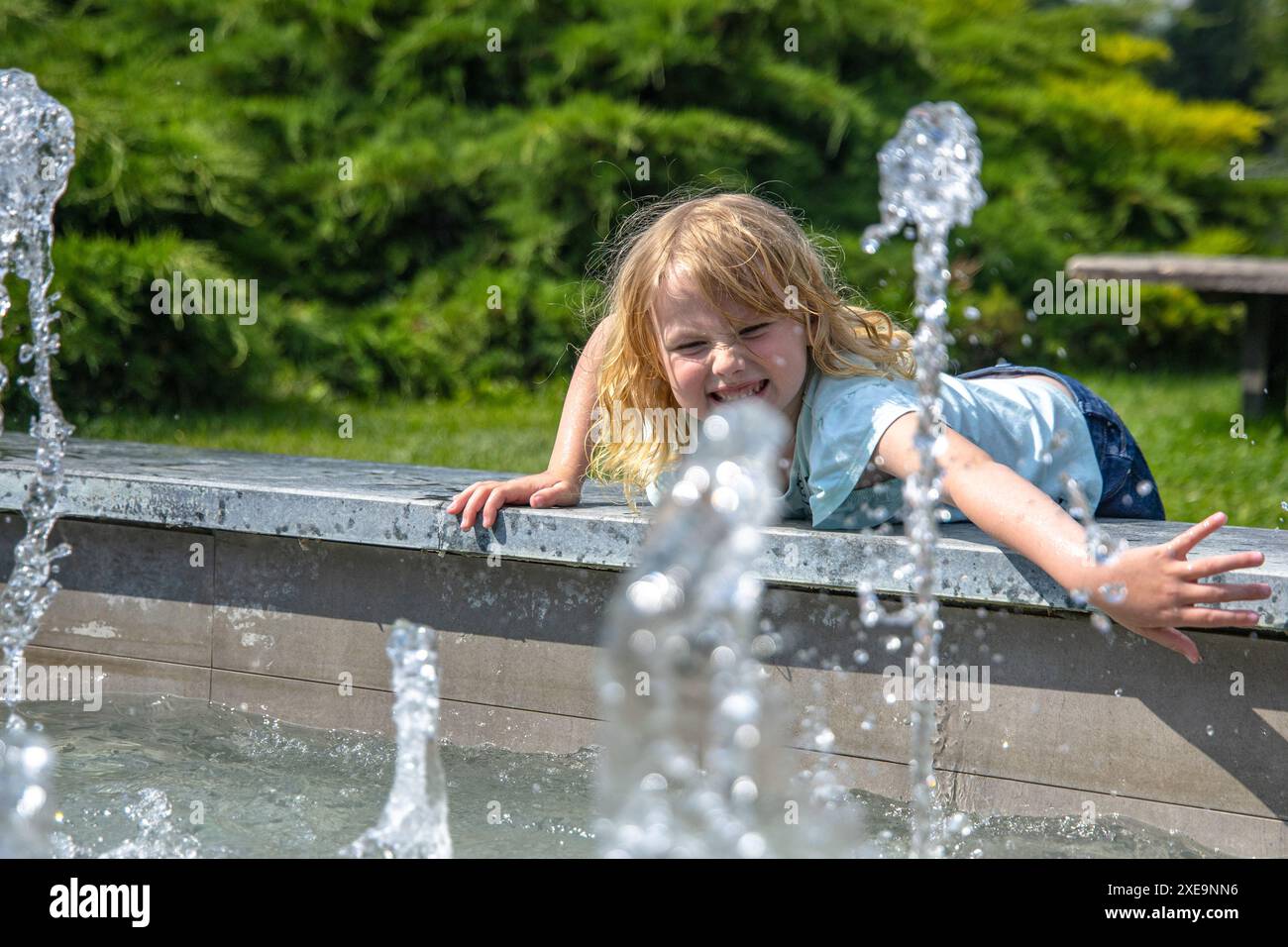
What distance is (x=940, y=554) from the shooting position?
2053 millimetres

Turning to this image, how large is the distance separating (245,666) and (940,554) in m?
1.37

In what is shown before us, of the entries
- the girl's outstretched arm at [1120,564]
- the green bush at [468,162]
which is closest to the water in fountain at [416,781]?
the girl's outstretched arm at [1120,564]

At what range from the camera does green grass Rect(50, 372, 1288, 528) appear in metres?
4.24

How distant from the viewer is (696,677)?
1.47 metres

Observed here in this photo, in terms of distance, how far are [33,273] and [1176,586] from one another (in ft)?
8.83

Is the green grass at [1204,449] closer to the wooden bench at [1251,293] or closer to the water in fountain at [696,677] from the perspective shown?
the wooden bench at [1251,293]

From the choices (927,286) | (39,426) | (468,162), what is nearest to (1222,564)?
(927,286)

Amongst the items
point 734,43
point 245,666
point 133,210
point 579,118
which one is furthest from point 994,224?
point 245,666

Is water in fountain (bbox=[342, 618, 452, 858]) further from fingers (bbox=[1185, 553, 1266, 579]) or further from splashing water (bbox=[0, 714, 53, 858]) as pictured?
fingers (bbox=[1185, 553, 1266, 579])

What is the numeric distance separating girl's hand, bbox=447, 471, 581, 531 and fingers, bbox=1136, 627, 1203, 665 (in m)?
1.01

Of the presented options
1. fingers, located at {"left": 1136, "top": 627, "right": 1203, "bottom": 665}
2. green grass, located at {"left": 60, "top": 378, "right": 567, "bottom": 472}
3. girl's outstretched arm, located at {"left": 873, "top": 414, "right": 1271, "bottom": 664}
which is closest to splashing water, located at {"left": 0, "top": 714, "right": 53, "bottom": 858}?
girl's outstretched arm, located at {"left": 873, "top": 414, "right": 1271, "bottom": 664}

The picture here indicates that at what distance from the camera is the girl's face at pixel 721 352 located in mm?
2404

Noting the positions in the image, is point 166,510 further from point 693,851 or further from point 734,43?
point 734,43
